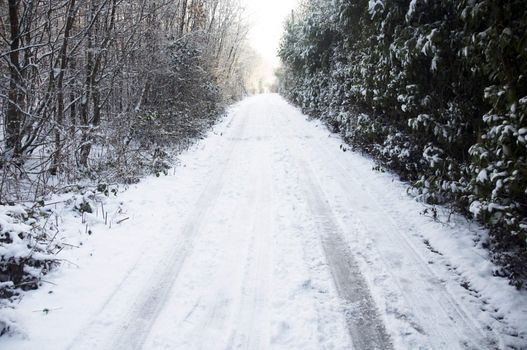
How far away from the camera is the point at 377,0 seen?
7398 millimetres

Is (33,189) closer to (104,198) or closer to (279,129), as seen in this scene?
(104,198)

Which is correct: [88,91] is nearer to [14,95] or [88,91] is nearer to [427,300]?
[14,95]

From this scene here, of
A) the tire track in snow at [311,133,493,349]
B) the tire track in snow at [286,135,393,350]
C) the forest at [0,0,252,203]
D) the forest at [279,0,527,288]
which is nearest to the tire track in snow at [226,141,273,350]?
the tire track in snow at [286,135,393,350]

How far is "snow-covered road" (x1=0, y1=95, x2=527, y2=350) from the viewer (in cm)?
343

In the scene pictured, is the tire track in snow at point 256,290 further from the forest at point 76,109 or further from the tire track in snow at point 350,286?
the forest at point 76,109

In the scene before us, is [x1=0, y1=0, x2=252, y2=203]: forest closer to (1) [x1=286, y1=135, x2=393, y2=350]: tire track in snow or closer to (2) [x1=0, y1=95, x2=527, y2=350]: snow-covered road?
(2) [x1=0, y1=95, x2=527, y2=350]: snow-covered road

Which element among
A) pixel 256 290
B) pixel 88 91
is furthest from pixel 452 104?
pixel 88 91

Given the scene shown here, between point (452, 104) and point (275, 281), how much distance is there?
4.21 meters

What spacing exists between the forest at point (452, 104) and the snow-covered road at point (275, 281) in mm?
634

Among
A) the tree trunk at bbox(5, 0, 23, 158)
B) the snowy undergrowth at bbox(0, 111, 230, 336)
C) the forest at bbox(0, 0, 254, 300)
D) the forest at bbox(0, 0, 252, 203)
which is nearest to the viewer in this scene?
the snowy undergrowth at bbox(0, 111, 230, 336)

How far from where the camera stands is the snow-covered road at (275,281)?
11.3ft

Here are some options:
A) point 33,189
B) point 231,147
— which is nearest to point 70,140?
point 33,189

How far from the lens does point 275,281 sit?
14.3 ft

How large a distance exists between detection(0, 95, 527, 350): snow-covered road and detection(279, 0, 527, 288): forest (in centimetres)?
63
